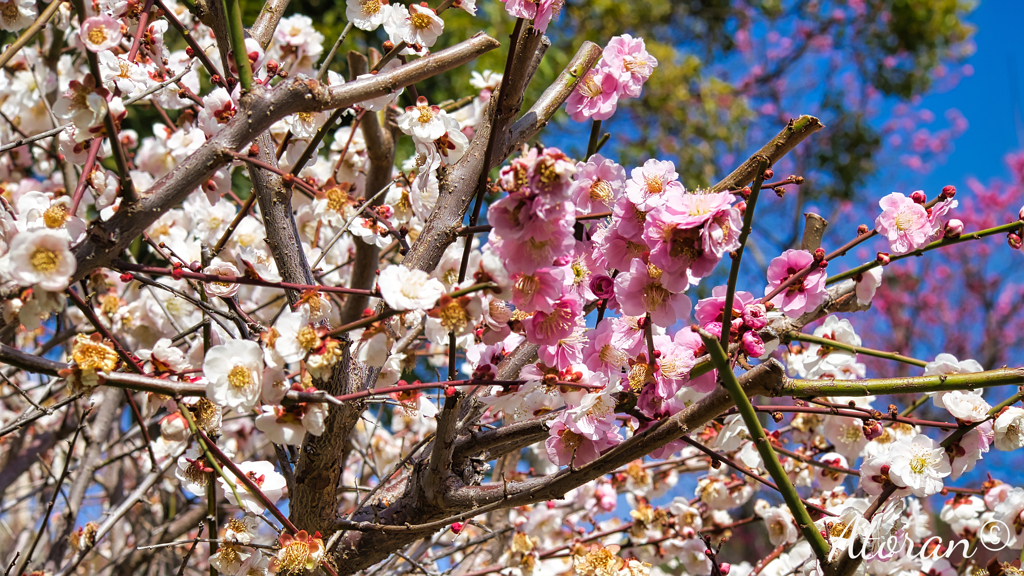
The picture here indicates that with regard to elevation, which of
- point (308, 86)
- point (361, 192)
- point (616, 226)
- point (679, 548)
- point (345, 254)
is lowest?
point (679, 548)

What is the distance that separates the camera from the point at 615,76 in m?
1.28

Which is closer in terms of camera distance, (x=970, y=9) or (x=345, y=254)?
(x=345, y=254)

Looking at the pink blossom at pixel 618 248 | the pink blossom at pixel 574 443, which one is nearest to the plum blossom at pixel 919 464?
the pink blossom at pixel 574 443

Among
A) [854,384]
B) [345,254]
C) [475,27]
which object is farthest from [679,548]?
[475,27]

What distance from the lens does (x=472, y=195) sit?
1251 mm

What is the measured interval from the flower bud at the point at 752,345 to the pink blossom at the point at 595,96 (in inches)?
19.5

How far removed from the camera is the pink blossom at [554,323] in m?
1.01

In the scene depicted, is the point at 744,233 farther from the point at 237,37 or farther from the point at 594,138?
the point at 237,37

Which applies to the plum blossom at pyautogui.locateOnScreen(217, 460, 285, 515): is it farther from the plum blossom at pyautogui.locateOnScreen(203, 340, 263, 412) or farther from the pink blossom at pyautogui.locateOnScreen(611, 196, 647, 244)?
the pink blossom at pyautogui.locateOnScreen(611, 196, 647, 244)

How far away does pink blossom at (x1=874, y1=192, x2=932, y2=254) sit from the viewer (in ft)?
3.82

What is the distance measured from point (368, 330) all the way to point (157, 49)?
895 mm

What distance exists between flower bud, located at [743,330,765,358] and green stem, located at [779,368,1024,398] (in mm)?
86

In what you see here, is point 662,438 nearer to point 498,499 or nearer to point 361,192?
point 498,499

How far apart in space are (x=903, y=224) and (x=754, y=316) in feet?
1.18
